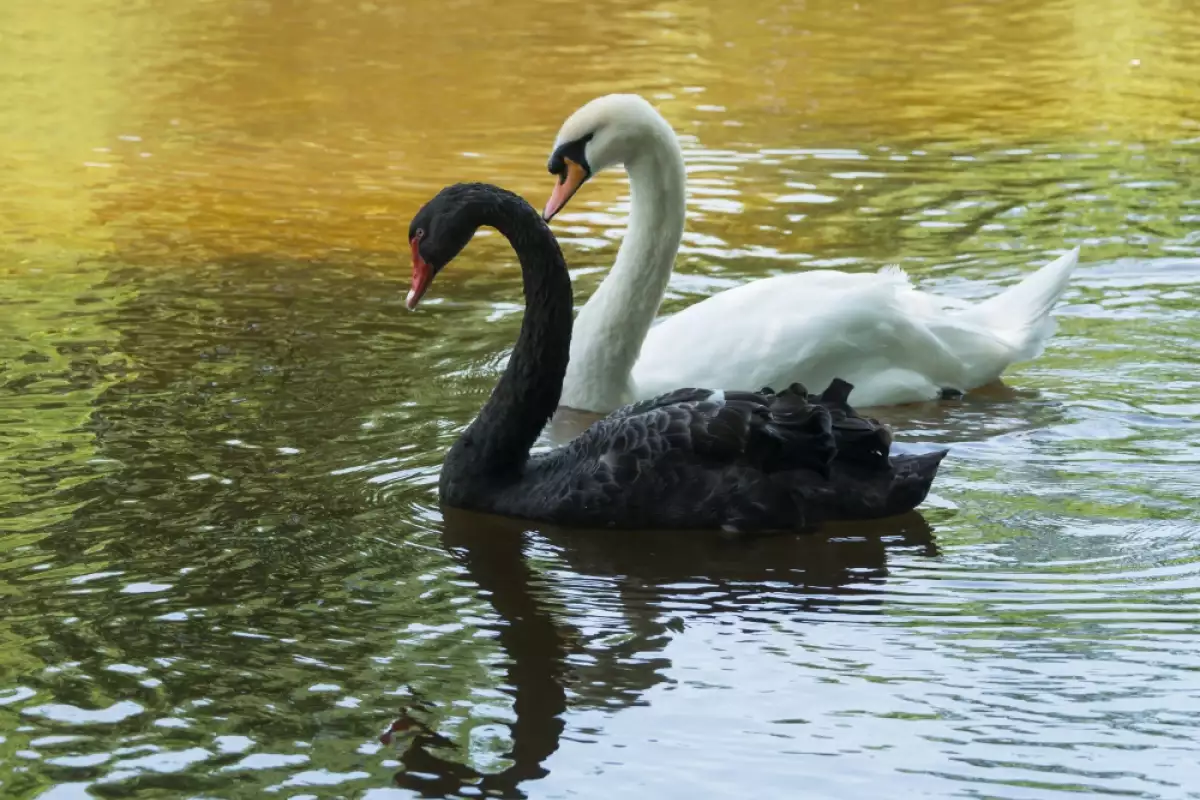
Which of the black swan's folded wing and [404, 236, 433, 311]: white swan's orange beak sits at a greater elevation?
[404, 236, 433, 311]: white swan's orange beak

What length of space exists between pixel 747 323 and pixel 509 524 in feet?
5.30

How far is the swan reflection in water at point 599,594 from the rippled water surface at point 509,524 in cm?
2

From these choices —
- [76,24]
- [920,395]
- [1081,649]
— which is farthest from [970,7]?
[1081,649]

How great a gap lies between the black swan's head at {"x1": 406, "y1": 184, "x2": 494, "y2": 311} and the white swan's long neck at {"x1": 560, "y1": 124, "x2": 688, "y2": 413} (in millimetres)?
1336

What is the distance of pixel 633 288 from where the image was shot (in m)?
7.72

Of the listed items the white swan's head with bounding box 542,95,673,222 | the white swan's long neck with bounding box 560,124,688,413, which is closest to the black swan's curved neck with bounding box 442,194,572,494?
the white swan's long neck with bounding box 560,124,688,413

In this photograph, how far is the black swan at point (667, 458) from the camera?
589cm

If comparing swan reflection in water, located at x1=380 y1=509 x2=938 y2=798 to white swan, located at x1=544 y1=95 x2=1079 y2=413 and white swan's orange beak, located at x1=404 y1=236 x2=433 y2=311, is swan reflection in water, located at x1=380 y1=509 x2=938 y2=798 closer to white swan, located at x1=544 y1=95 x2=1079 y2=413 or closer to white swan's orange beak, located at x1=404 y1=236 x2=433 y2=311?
white swan's orange beak, located at x1=404 y1=236 x2=433 y2=311

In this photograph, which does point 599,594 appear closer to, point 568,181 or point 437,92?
point 568,181

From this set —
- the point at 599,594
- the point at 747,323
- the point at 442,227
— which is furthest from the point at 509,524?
the point at 747,323

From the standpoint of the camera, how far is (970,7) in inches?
818

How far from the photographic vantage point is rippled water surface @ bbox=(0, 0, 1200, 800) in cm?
439

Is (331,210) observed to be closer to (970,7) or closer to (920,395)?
(920,395)

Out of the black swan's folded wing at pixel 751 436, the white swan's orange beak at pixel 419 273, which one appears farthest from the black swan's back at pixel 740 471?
the white swan's orange beak at pixel 419 273
